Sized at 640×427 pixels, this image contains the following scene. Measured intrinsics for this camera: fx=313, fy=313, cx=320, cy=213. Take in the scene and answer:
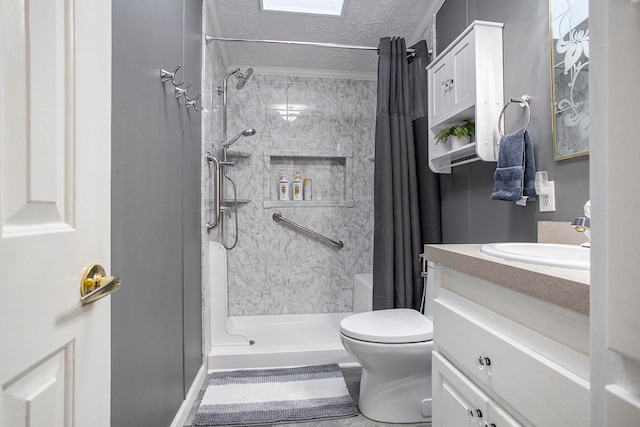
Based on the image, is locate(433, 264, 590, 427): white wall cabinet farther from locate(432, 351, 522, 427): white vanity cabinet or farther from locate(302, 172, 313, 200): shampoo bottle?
locate(302, 172, 313, 200): shampoo bottle

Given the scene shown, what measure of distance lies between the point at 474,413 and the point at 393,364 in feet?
2.21

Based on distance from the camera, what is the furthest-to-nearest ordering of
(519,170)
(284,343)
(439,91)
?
(284,343), (439,91), (519,170)

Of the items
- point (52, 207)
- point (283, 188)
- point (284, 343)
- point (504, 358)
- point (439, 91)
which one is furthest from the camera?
point (283, 188)

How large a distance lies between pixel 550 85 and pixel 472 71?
357 mm

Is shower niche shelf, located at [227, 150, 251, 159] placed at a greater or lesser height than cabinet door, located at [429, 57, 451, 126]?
lesser

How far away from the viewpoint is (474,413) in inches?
31.5

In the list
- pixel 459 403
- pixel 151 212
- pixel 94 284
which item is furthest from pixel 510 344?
pixel 151 212

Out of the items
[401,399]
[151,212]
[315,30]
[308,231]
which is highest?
[315,30]

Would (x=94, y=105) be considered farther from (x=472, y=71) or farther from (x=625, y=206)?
(x=472, y=71)

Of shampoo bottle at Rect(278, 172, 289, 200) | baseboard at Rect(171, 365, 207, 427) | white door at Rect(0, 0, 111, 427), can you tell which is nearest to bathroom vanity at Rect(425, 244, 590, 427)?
white door at Rect(0, 0, 111, 427)

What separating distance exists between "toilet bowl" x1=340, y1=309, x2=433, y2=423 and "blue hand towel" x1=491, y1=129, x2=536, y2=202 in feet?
2.36

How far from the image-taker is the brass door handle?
Answer: 0.53m

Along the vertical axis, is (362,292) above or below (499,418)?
below

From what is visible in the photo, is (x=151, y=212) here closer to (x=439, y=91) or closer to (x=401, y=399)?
(x=401, y=399)
